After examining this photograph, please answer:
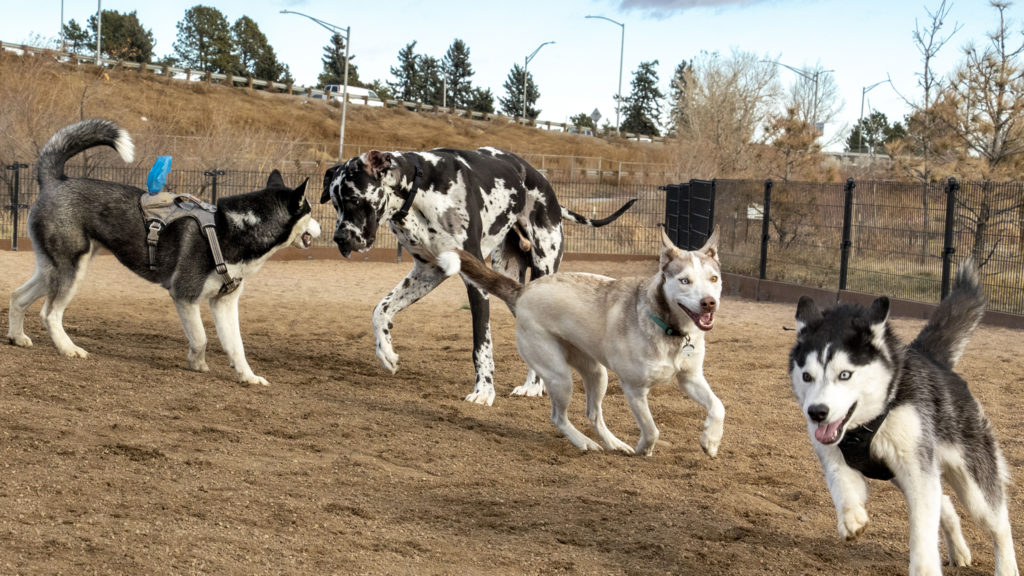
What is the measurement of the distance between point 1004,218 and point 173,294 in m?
11.6

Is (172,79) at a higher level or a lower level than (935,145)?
higher

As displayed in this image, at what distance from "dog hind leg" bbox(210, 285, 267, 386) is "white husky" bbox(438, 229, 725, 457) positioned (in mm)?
2284

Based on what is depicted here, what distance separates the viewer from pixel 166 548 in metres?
4.09

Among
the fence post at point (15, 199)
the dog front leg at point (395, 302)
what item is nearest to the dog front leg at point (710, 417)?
the dog front leg at point (395, 302)

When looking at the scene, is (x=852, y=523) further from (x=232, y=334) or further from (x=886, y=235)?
(x=886, y=235)

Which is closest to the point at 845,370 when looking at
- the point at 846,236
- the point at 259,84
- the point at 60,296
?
the point at 60,296

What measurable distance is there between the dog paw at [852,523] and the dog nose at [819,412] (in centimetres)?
44

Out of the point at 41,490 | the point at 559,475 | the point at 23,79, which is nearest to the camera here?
the point at 41,490

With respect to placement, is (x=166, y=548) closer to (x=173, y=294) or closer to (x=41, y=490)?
(x=41, y=490)

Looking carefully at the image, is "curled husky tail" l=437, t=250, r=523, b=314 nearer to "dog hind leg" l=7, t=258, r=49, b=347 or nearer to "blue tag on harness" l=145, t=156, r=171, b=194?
"blue tag on harness" l=145, t=156, r=171, b=194

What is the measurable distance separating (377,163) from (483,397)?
221cm

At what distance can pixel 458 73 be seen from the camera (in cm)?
9844

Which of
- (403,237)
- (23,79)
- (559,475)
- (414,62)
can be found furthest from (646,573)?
(414,62)

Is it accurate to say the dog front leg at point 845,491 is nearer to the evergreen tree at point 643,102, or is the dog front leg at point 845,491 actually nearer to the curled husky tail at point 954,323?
the curled husky tail at point 954,323
